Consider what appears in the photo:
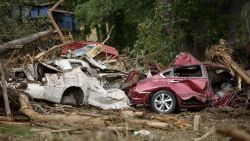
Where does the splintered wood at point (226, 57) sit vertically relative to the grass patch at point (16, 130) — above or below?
above

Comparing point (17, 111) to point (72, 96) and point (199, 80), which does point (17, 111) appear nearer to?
point (72, 96)

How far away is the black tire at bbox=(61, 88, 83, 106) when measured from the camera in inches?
708

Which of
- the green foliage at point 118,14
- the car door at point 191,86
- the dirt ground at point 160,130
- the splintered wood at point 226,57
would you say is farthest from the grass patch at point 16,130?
the green foliage at point 118,14

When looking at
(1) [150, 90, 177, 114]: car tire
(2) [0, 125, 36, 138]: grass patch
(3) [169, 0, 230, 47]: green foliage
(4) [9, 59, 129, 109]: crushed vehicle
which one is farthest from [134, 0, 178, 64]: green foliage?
(2) [0, 125, 36, 138]: grass patch

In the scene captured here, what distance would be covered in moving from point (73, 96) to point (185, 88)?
3452mm

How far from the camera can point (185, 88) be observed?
668 inches

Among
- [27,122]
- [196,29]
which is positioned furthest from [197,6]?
[27,122]

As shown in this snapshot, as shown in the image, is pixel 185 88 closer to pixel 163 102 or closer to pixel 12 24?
pixel 163 102

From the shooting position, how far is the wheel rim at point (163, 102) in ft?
55.5

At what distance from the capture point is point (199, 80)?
16875 millimetres

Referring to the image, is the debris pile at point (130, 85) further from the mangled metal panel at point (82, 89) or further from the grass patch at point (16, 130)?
the grass patch at point (16, 130)

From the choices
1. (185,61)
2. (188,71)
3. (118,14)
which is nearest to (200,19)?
(188,71)

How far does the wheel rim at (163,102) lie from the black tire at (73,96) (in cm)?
246

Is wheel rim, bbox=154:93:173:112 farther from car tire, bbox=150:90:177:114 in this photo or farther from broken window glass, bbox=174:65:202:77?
broken window glass, bbox=174:65:202:77
